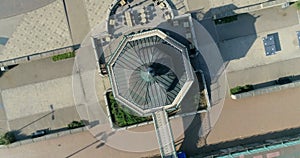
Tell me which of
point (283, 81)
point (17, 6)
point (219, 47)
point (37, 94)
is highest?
point (17, 6)

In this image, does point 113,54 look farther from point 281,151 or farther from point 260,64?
point 281,151

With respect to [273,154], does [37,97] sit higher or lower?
higher

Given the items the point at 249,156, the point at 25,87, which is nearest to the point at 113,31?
the point at 25,87

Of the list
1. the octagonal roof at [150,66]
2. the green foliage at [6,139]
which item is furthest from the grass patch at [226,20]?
the green foliage at [6,139]

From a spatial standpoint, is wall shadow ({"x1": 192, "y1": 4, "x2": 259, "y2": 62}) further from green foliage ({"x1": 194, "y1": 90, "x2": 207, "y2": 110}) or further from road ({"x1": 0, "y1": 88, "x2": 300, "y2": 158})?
road ({"x1": 0, "y1": 88, "x2": 300, "y2": 158})

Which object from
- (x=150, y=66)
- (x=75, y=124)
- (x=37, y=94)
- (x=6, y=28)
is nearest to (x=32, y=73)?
(x=37, y=94)

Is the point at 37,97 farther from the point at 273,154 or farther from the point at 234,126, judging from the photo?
the point at 273,154

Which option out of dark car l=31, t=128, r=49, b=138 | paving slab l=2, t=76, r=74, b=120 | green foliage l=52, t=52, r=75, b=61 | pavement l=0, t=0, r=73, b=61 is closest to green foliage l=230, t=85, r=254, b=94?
paving slab l=2, t=76, r=74, b=120

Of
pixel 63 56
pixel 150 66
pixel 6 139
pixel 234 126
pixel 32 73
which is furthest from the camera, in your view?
pixel 234 126

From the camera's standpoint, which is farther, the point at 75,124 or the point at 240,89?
the point at 240,89
